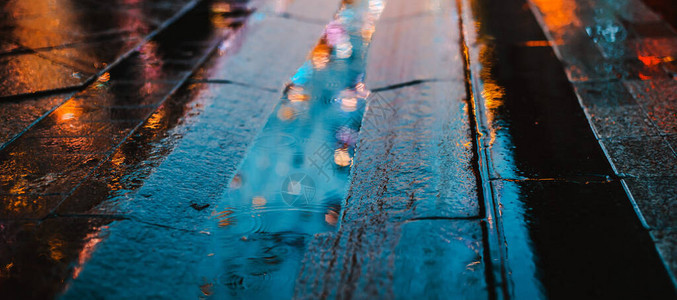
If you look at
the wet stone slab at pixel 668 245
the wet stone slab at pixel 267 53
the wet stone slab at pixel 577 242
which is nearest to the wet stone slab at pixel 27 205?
the wet stone slab at pixel 267 53

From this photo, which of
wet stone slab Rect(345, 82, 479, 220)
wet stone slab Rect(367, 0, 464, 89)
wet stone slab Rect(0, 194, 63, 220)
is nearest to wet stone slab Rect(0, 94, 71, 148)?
wet stone slab Rect(0, 194, 63, 220)

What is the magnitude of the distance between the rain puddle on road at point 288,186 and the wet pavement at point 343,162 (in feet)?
0.04

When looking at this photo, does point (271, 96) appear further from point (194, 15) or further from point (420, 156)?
point (194, 15)

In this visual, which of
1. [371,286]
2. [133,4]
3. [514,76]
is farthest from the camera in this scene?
[133,4]

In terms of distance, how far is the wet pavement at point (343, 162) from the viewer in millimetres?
2189

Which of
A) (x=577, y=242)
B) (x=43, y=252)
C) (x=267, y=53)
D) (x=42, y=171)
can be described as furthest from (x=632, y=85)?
(x=42, y=171)

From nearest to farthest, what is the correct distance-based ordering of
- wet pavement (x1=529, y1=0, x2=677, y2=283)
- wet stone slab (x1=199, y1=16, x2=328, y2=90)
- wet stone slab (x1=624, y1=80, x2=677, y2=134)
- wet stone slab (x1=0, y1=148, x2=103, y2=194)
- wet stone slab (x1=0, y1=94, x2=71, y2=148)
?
wet pavement (x1=529, y1=0, x2=677, y2=283)
wet stone slab (x1=0, y1=148, x2=103, y2=194)
wet stone slab (x1=624, y1=80, x2=677, y2=134)
wet stone slab (x1=0, y1=94, x2=71, y2=148)
wet stone slab (x1=199, y1=16, x2=328, y2=90)

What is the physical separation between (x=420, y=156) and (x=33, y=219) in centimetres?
210

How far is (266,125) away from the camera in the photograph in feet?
11.6

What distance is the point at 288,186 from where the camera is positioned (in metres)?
2.90

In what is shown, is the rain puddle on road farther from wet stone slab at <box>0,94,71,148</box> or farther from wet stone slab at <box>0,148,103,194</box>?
wet stone slab at <box>0,94,71,148</box>

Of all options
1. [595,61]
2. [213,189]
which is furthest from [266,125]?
[595,61]

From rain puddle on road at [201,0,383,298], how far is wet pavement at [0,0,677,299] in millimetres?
14

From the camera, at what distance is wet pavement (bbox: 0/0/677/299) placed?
219cm
